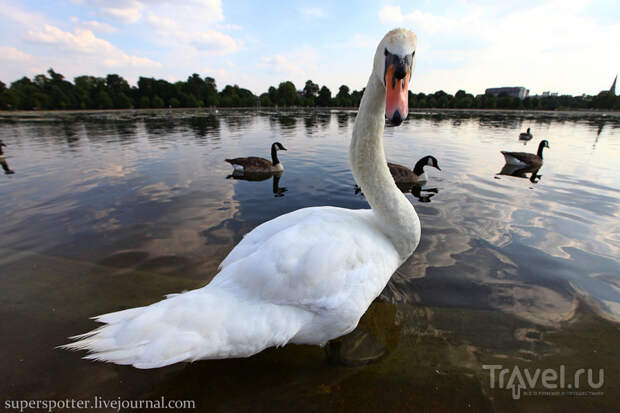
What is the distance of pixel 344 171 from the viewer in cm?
1014

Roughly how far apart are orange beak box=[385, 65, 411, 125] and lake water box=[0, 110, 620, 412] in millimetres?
2373

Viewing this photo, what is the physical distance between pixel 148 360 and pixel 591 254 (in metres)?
6.49

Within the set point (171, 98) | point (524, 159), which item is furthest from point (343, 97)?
point (524, 159)

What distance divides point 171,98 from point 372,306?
12230 cm

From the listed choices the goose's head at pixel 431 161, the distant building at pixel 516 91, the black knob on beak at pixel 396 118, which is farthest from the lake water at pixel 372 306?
the distant building at pixel 516 91

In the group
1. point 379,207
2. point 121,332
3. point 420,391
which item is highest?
point 379,207

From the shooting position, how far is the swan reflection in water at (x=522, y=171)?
987 cm

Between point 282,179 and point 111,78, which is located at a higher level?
point 111,78

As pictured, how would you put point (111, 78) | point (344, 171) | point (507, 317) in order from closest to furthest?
point (507, 317) < point (344, 171) < point (111, 78)

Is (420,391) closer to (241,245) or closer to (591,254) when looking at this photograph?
(241,245)

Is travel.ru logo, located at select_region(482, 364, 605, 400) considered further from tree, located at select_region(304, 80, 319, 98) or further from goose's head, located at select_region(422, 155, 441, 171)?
tree, located at select_region(304, 80, 319, 98)

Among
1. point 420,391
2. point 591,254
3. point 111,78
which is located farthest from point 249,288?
point 111,78

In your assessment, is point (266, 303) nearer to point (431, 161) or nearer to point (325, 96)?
point (431, 161)

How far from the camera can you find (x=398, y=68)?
2.10 metres
